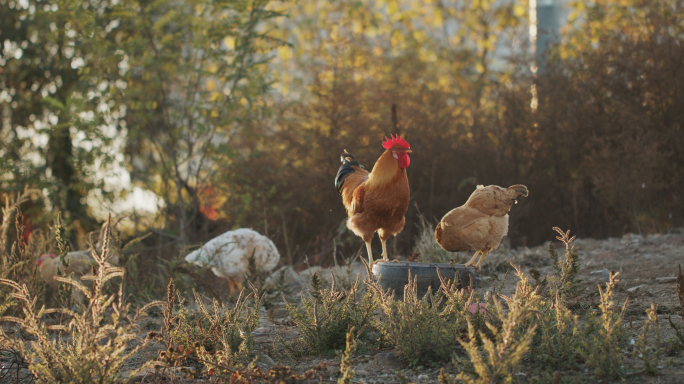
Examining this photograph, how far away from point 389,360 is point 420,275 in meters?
0.85

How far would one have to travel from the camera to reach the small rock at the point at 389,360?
112 inches

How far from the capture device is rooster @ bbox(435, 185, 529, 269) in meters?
4.06

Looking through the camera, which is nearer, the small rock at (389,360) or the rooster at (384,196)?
the small rock at (389,360)

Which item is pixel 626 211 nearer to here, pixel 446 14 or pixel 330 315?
pixel 330 315

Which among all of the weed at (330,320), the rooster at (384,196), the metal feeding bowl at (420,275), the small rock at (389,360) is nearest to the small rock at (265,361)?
the weed at (330,320)

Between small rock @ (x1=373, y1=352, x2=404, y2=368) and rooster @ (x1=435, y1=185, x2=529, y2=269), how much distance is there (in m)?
1.35

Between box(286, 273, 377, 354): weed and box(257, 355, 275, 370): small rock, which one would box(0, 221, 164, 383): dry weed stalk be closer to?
box(257, 355, 275, 370): small rock

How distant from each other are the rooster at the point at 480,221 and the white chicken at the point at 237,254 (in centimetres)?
221

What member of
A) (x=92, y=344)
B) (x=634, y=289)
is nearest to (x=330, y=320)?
(x=92, y=344)

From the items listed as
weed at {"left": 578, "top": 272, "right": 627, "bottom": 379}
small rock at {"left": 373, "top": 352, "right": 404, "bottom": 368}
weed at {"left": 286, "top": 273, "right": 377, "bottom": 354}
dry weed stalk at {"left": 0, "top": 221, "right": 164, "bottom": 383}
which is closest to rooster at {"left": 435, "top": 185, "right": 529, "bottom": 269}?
weed at {"left": 286, "top": 273, "right": 377, "bottom": 354}

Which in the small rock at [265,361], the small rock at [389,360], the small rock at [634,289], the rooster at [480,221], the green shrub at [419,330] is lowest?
the small rock at [265,361]

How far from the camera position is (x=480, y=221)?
159 inches

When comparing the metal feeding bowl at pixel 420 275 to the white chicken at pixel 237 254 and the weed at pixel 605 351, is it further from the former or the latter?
the white chicken at pixel 237 254

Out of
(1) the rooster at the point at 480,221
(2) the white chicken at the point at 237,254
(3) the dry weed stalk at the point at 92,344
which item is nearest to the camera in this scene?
(3) the dry weed stalk at the point at 92,344
